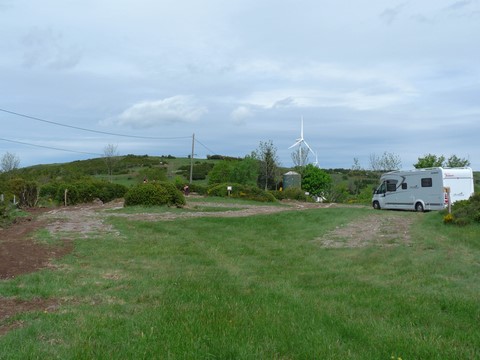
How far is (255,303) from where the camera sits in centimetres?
709

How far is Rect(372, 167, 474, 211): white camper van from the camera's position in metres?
27.8

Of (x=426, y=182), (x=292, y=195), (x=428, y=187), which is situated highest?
(x=426, y=182)

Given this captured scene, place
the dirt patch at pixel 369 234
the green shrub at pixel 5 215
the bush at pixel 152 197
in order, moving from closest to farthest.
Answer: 1. the dirt patch at pixel 369 234
2. the green shrub at pixel 5 215
3. the bush at pixel 152 197

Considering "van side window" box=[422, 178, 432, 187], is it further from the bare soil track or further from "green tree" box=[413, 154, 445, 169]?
"green tree" box=[413, 154, 445, 169]

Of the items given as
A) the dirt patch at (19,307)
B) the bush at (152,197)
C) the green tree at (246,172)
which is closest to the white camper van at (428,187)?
the bush at (152,197)

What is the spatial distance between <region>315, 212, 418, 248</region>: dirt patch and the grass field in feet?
2.27

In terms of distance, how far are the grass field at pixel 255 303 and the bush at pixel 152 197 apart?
1597cm

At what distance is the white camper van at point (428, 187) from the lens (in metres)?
27.8

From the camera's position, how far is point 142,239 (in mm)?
16016

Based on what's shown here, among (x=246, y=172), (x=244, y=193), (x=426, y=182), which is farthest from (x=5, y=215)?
(x=246, y=172)

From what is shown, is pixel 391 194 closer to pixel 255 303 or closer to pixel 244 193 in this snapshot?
pixel 244 193

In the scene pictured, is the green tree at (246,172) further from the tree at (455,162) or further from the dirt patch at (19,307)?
the dirt patch at (19,307)

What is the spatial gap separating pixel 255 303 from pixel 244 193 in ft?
125

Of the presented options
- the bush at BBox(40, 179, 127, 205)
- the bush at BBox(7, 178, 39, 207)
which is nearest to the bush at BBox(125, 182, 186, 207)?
the bush at BBox(7, 178, 39, 207)
